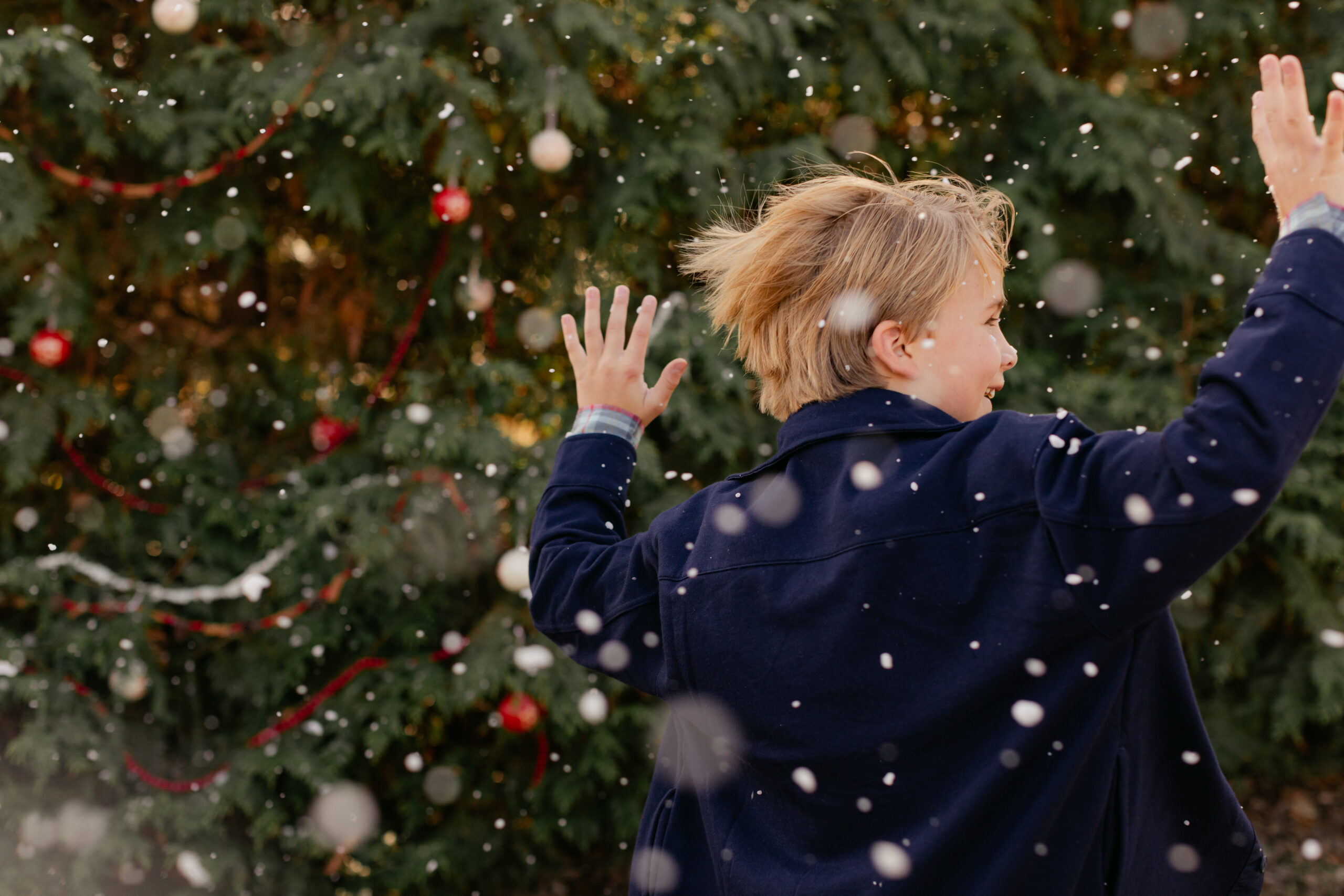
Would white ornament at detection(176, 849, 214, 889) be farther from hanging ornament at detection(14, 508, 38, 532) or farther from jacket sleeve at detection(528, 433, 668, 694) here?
jacket sleeve at detection(528, 433, 668, 694)

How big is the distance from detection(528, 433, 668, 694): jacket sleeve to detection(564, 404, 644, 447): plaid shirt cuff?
0.01m

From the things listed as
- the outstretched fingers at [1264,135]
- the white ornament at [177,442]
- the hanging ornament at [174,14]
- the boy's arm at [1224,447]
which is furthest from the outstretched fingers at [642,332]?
the white ornament at [177,442]

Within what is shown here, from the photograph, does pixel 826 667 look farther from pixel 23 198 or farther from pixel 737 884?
pixel 23 198

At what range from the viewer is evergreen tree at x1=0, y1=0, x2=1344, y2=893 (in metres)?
3.17

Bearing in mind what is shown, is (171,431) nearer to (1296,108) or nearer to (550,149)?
(550,149)

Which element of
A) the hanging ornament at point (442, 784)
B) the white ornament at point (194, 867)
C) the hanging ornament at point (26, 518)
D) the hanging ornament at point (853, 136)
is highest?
the hanging ornament at point (853, 136)

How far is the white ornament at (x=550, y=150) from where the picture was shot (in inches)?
115

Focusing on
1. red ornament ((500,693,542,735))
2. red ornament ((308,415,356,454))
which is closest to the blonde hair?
red ornament ((500,693,542,735))

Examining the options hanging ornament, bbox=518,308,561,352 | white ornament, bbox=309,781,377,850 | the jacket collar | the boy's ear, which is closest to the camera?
the jacket collar

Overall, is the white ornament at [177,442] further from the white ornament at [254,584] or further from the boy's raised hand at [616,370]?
the boy's raised hand at [616,370]

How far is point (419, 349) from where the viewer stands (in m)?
3.67

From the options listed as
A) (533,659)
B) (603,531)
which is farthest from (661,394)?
(533,659)

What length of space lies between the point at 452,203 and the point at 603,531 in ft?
6.34

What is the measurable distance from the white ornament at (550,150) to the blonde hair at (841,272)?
1559mm
